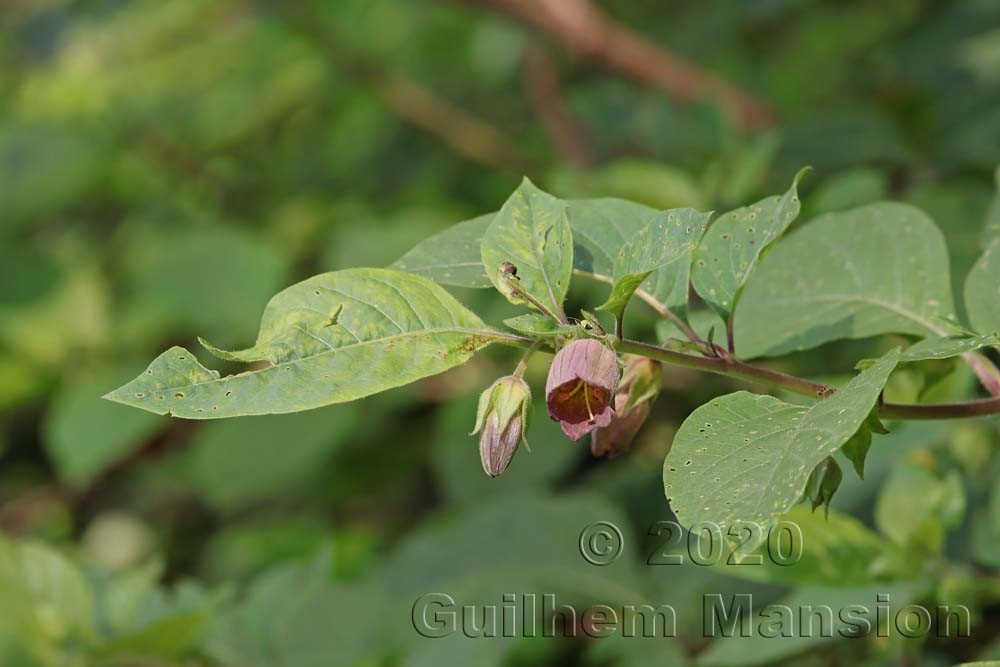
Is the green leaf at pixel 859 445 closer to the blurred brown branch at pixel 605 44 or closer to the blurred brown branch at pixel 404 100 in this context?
the blurred brown branch at pixel 605 44

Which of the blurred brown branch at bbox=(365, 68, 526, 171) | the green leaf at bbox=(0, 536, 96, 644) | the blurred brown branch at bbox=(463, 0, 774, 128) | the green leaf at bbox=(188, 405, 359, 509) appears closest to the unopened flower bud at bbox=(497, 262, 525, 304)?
the green leaf at bbox=(0, 536, 96, 644)

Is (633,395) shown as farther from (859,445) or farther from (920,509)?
(920,509)

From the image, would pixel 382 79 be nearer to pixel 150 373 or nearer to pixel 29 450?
pixel 29 450

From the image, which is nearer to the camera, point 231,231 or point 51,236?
point 231,231

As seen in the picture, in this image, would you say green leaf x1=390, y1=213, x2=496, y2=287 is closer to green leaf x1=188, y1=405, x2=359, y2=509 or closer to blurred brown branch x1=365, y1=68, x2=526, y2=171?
green leaf x1=188, y1=405, x2=359, y2=509

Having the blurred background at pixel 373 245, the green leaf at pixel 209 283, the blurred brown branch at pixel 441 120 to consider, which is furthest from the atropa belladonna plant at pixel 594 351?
the blurred brown branch at pixel 441 120

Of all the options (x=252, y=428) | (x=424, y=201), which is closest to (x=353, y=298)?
(x=252, y=428)

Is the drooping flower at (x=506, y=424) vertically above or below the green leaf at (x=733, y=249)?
below

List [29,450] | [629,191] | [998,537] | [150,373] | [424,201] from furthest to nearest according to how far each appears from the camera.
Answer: [29,450], [424,201], [629,191], [998,537], [150,373]
